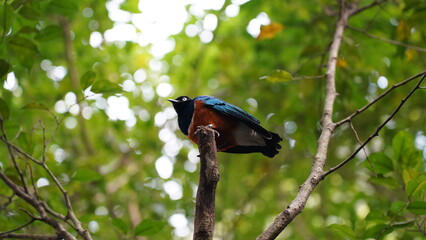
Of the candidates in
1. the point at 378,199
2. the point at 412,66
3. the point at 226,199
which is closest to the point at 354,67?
the point at 412,66

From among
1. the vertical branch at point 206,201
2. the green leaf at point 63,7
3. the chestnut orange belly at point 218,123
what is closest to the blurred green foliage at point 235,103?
the green leaf at point 63,7

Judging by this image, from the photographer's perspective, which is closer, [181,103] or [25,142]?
[25,142]

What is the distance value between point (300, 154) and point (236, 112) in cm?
384

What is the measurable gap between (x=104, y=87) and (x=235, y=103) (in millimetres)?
4657

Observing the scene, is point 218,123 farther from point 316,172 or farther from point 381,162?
point 316,172

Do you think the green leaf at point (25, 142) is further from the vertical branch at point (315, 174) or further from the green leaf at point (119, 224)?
the vertical branch at point (315, 174)

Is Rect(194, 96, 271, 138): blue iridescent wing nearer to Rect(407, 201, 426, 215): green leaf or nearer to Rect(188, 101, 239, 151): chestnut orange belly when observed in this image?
Rect(188, 101, 239, 151): chestnut orange belly

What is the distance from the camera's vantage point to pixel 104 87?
3.52 metres

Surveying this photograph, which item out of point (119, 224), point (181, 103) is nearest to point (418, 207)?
point (119, 224)

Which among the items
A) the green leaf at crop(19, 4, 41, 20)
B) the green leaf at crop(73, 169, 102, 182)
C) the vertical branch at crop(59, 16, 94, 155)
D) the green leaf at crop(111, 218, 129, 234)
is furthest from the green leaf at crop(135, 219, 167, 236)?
the vertical branch at crop(59, 16, 94, 155)

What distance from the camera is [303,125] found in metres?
5.21

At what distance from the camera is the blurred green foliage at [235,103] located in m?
5.35

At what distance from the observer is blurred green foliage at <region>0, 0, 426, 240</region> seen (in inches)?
211

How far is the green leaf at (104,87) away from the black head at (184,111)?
1394 millimetres
